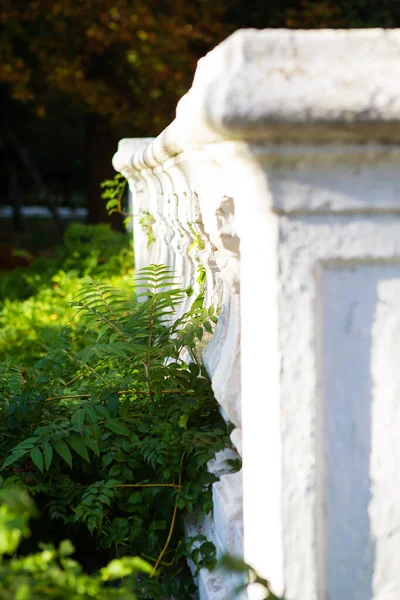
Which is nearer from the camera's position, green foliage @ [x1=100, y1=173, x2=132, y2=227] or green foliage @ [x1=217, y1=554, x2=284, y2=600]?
green foliage @ [x1=217, y1=554, x2=284, y2=600]

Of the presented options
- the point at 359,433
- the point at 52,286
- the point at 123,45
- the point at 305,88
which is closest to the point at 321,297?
the point at 359,433

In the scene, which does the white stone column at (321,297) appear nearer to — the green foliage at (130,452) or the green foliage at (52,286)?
the green foliage at (130,452)

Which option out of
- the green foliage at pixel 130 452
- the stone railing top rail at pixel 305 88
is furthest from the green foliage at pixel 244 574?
the stone railing top rail at pixel 305 88

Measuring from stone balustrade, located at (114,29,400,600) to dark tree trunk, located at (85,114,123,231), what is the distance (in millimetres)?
13338

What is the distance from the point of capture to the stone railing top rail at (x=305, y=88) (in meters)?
1.36

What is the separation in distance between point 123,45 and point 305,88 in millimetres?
13586

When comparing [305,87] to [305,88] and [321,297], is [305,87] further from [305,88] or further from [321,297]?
[321,297]

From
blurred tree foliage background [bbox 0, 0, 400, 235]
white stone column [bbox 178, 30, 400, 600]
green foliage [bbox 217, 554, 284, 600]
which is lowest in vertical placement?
green foliage [bbox 217, 554, 284, 600]

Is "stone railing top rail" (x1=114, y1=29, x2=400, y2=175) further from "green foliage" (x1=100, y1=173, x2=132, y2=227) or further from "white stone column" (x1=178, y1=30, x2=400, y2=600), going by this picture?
"green foliage" (x1=100, y1=173, x2=132, y2=227)

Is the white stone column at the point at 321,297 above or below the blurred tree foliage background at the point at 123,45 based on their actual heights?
below

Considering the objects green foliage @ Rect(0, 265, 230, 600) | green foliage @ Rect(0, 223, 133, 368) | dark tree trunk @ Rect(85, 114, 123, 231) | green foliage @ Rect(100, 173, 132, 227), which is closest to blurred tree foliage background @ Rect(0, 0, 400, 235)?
dark tree trunk @ Rect(85, 114, 123, 231)

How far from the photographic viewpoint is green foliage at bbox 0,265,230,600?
2.11 meters

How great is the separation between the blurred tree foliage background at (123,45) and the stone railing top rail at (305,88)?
457 inches

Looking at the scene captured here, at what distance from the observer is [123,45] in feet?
46.4
